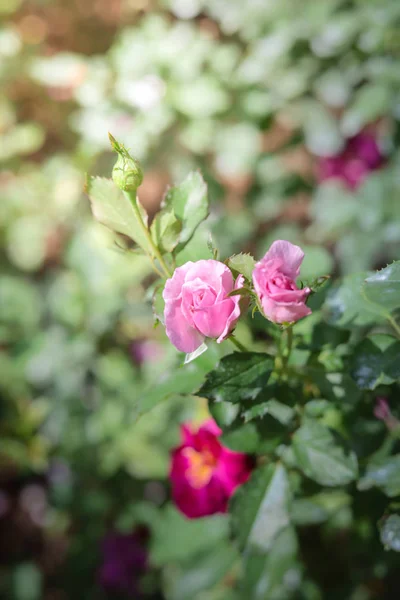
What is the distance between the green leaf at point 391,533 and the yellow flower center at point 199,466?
271mm

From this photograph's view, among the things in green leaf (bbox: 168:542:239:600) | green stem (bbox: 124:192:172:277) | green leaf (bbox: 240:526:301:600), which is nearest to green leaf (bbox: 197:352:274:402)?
green stem (bbox: 124:192:172:277)

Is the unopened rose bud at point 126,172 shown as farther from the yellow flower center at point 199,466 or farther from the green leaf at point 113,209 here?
the yellow flower center at point 199,466

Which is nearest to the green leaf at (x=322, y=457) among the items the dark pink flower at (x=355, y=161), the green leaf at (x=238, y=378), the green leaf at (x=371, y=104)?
the green leaf at (x=238, y=378)

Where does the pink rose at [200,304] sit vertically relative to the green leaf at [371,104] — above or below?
above

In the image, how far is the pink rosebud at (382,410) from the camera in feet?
2.13

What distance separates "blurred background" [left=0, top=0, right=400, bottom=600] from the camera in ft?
4.07

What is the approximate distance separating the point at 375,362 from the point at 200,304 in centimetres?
20

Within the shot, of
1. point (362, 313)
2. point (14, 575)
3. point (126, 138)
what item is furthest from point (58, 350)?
point (362, 313)

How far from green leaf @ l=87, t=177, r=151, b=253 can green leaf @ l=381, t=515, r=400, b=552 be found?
351 millimetres

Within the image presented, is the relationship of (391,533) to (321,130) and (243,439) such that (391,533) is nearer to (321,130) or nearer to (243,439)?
(243,439)

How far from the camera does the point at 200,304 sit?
0.42 meters

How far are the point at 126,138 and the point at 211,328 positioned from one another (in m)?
0.99

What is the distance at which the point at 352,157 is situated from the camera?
141 centimetres

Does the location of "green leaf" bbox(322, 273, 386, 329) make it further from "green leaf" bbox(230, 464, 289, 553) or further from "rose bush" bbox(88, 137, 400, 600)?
"green leaf" bbox(230, 464, 289, 553)
